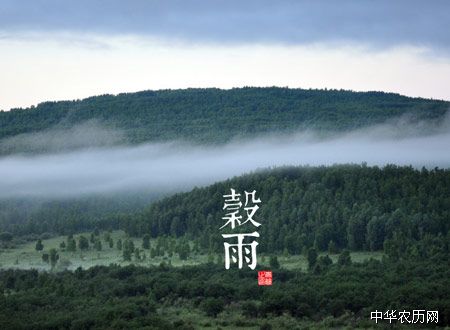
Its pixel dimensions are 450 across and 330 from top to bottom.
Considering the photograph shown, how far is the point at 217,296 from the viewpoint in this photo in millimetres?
113125

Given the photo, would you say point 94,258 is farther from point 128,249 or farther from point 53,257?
point 53,257

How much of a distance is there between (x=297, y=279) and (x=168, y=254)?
27295 mm

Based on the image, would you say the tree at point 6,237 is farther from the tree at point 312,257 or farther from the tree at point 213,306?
the tree at point 213,306

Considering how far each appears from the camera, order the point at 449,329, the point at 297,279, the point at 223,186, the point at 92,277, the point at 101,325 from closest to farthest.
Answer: the point at 449,329, the point at 101,325, the point at 297,279, the point at 92,277, the point at 223,186

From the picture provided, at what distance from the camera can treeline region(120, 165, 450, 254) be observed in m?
139

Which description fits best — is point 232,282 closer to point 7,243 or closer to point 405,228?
point 405,228

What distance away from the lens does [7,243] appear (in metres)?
165

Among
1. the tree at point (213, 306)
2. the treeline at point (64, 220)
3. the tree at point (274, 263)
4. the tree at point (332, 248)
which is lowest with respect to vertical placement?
the tree at point (213, 306)

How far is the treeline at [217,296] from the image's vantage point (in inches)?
4043

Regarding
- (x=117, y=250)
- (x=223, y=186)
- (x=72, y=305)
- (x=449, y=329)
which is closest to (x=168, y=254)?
(x=117, y=250)

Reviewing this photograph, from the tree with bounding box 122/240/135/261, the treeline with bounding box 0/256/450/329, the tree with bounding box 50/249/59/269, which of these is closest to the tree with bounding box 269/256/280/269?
A: the treeline with bounding box 0/256/450/329

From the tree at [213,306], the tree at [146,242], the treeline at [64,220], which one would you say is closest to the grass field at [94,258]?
the tree at [146,242]

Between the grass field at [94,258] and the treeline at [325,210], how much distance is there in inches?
108

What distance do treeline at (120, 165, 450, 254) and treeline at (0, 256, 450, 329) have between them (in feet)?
39.9
